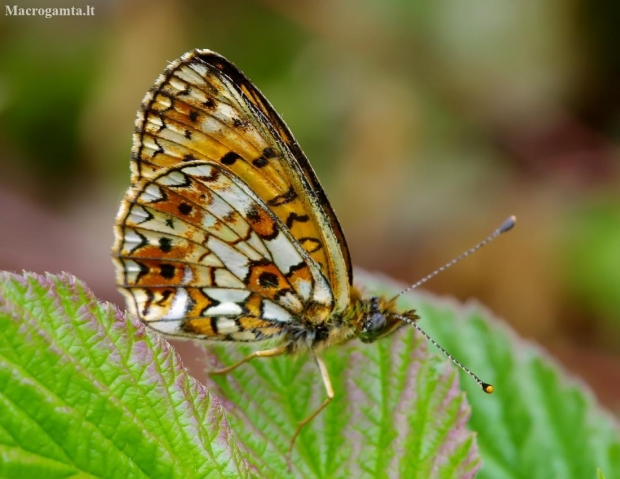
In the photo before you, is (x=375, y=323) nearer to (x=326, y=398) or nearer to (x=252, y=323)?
(x=326, y=398)

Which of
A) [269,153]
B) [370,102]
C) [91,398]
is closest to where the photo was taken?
[91,398]

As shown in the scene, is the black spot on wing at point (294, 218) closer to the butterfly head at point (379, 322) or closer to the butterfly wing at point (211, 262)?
the butterfly wing at point (211, 262)

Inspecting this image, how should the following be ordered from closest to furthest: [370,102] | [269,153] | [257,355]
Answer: [257,355] → [269,153] → [370,102]

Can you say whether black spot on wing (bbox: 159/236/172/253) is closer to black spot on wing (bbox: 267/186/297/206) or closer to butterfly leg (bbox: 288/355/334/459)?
black spot on wing (bbox: 267/186/297/206)

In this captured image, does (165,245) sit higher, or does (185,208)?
(185,208)

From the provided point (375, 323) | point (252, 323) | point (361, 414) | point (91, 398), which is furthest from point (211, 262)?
point (91, 398)

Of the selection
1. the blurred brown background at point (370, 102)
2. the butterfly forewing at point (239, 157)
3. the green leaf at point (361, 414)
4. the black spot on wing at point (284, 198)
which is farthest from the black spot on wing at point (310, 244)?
the blurred brown background at point (370, 102)

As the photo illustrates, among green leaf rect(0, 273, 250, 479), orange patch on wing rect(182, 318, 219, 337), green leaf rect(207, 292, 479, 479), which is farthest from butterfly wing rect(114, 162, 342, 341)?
green leaf rect(0, 273, 250, 479)
